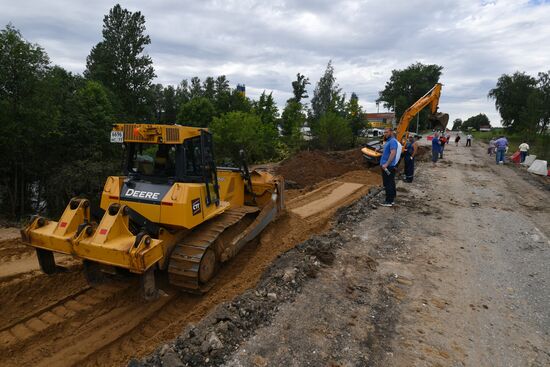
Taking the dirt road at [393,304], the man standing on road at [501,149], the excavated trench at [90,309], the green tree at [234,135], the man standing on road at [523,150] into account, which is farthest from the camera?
the green tree at [234,135]

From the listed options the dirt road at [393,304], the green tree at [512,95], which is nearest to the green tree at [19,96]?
the dirt road at [393,304]

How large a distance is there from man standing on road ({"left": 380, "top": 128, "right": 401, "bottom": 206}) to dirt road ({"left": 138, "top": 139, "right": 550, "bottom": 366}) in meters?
1.33

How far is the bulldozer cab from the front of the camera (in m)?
5.25

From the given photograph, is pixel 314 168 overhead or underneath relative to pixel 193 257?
overhead

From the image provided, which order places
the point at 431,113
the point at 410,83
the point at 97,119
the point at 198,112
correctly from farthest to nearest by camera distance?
1. the point at 410,83
2. the point at 198,112
3. the point at 97,119
4. the point at 431,113

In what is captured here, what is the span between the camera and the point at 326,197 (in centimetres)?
1130

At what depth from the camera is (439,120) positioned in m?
16.8

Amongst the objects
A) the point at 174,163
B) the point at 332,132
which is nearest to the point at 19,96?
the point at 174,163

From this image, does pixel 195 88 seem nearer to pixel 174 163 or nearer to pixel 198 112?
pixel 198 112

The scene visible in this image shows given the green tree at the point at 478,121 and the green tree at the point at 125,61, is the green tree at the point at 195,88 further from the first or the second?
the green tree at the point at 478,121

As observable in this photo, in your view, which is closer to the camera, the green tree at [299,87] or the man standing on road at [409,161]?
the man standing on road at [409,161]

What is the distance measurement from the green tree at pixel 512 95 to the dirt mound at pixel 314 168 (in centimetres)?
5067

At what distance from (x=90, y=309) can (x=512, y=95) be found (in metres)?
71.5

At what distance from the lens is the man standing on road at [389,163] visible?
9.08 metres
